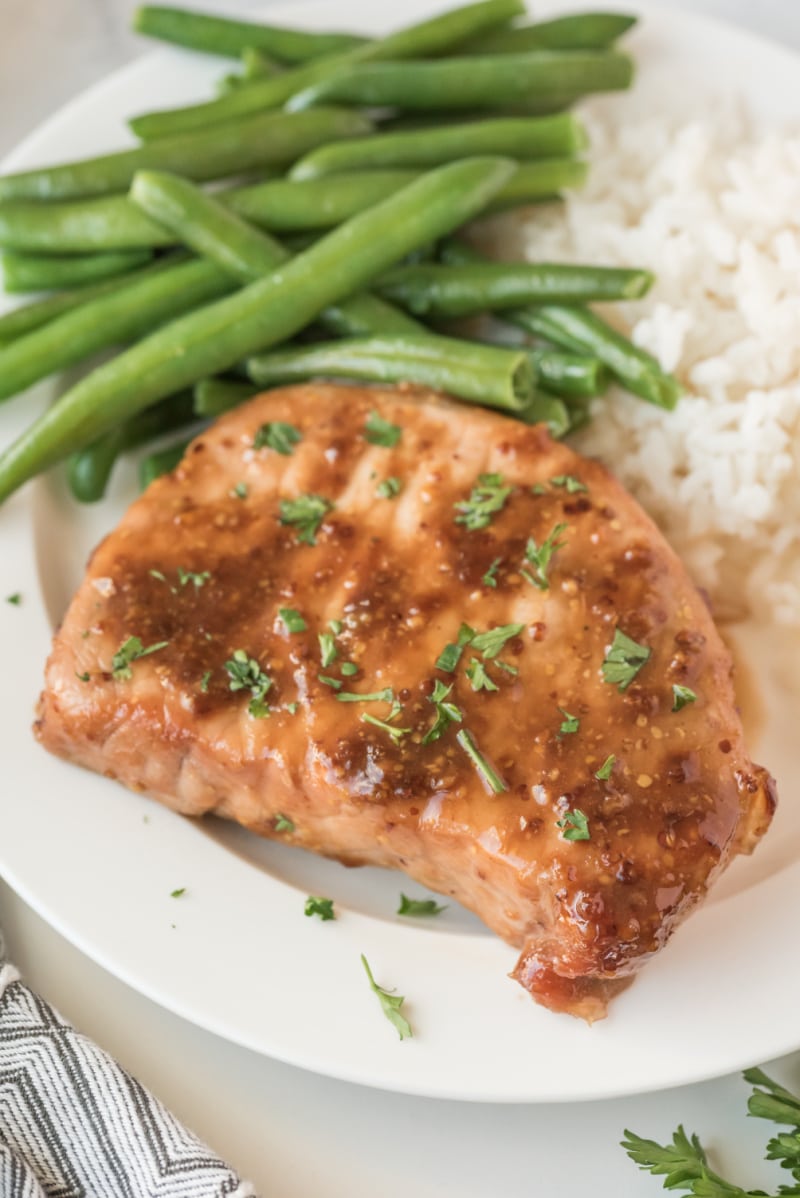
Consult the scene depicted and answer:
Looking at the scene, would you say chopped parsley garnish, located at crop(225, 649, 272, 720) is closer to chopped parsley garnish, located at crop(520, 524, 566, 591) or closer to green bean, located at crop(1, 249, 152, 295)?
chopped parsley garnish, located at crop(520, 524, 566, 591)

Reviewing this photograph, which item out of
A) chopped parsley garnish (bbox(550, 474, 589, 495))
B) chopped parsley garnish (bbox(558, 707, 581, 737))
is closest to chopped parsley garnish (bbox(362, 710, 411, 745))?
chopped parsley garnish (bbox(558, 707, 581, 737))

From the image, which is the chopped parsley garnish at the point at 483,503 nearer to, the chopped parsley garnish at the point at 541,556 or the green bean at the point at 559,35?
the chopped parsley garnish at the point at 541,556

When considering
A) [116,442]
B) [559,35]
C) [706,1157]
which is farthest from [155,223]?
[706,1157]

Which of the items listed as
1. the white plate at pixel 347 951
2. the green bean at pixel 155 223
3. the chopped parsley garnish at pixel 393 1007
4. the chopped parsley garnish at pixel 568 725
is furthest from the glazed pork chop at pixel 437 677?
the green bean at pixel 155 223

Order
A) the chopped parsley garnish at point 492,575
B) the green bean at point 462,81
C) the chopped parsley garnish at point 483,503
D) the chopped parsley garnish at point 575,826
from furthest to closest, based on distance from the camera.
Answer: the green bean at point 462,81
the chopped parsley garnish at point 483,503
the chopped parsley garnish at point 492,575
the chopped parsley garnish at point 575,826

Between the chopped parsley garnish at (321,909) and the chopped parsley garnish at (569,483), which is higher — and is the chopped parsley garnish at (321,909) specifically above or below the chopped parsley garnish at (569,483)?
below

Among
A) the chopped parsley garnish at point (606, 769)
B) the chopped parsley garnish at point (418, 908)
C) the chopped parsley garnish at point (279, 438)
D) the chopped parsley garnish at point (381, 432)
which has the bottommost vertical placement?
the chopped parsley garnish at point (418, 908)

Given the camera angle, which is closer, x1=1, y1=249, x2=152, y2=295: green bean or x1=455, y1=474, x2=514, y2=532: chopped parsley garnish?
x1=455, y1=474, x2=514, y2=532: chopped parsley garnish
